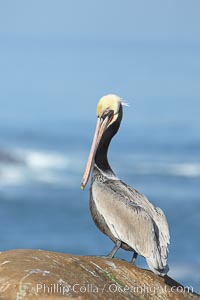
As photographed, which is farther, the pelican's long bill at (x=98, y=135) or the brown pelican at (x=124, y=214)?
the pelican's long bill at (x=98, y=135)

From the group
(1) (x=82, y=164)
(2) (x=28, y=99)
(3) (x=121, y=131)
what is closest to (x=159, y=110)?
(3) (x=121, y=131)

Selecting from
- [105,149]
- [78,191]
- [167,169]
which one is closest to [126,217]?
[105,149]

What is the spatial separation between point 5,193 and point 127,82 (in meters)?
66.3

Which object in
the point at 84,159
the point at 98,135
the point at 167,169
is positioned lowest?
the point at 98,135

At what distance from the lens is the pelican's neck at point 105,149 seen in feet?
41.6

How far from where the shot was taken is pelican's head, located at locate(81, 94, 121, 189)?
12828 mm

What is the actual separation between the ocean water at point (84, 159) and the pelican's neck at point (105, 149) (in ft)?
41.7

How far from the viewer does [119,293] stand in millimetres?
10680

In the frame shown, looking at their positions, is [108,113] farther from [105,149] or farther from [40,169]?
[40,169]

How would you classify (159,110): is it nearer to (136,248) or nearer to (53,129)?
(53,129)

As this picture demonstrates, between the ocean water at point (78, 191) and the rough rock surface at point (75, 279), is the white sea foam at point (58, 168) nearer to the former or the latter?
the ocean water at point (78, 191)

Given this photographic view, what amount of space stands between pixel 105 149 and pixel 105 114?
0.37m

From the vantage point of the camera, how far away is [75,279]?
1055 centimetres

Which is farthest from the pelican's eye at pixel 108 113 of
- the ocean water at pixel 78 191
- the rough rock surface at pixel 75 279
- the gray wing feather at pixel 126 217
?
the ocean water at pixel 78 191
